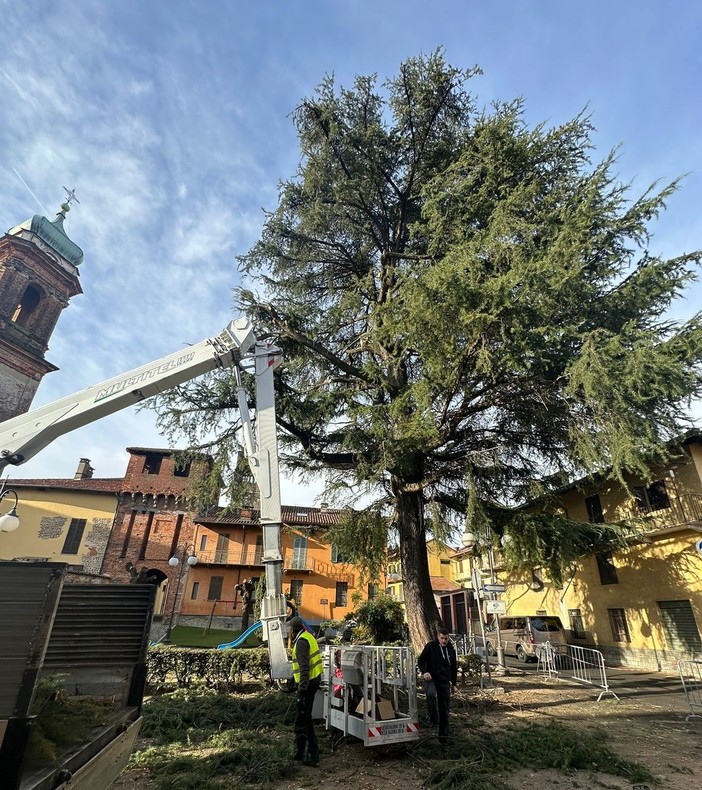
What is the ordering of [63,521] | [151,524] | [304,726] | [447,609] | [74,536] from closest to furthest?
[304,726]
[74,536]
[63,521]
[151,524]
[447,609]

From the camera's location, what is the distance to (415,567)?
11.5 metres

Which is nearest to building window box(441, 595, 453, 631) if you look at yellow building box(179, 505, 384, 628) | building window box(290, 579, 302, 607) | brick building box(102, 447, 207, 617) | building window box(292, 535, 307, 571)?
yellow building box(179, 505, 384, 628)

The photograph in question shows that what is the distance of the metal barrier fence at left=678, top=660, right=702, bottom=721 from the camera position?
880cm

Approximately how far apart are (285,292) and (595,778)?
14.4 metres

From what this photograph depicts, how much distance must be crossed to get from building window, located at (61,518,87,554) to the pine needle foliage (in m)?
24.7

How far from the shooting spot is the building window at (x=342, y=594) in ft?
→ 108

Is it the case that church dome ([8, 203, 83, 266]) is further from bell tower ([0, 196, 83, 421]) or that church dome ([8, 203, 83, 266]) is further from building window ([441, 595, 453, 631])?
building window ([441, 595, 453, 631])

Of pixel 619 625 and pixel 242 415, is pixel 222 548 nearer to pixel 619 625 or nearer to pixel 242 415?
pixel 619 625

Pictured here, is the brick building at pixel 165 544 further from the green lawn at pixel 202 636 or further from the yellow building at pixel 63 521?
the green lawn at pixel 202 636

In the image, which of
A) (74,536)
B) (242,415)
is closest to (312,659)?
(242,415)

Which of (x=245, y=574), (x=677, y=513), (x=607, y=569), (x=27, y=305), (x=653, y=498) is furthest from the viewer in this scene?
(x=245, y=574)

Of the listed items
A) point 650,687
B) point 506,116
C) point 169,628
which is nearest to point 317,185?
point 506,116

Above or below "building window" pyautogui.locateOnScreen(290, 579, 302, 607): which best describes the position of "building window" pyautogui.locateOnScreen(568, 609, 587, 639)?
below

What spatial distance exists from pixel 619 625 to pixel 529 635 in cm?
423
